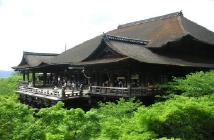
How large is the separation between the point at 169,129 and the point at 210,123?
6.17 feet

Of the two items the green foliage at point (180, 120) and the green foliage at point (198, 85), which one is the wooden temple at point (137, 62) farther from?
the green foliage at point (180, 120)

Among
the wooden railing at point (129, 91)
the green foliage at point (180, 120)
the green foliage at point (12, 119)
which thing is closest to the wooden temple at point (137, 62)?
the wooden railing at point (129, 91)

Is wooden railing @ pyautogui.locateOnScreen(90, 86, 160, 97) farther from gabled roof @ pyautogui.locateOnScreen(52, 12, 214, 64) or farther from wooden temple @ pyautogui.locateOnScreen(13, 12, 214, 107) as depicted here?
gabled roof @ pyautogui.locateOnScreen(52, 12, 214, 64)

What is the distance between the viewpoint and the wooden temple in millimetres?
27891

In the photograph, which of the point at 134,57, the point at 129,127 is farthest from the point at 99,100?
the point at 129,127

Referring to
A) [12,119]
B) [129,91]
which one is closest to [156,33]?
[129,91]

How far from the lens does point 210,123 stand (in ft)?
55.2

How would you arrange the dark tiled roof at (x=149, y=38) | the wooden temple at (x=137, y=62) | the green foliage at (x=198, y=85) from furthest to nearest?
the dark tiled roof at (x=149, y=38)
the wooden temple at (x=137, y=62)
the green foliage at (x=198, y=85)

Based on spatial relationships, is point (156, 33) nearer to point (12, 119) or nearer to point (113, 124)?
point (113, 124)

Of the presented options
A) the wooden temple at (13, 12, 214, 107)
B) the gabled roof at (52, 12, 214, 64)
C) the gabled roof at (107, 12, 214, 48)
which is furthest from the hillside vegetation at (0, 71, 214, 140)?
the gabled roof at (107, 12, 214, 48)

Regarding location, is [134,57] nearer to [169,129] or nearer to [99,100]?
[99,100]

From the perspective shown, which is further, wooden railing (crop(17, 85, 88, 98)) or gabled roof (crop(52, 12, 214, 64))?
gabled roof (crop(52, 12, 214, 64))

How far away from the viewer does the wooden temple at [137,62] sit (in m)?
27.9

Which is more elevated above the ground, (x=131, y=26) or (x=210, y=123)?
(x=131, y=26)
